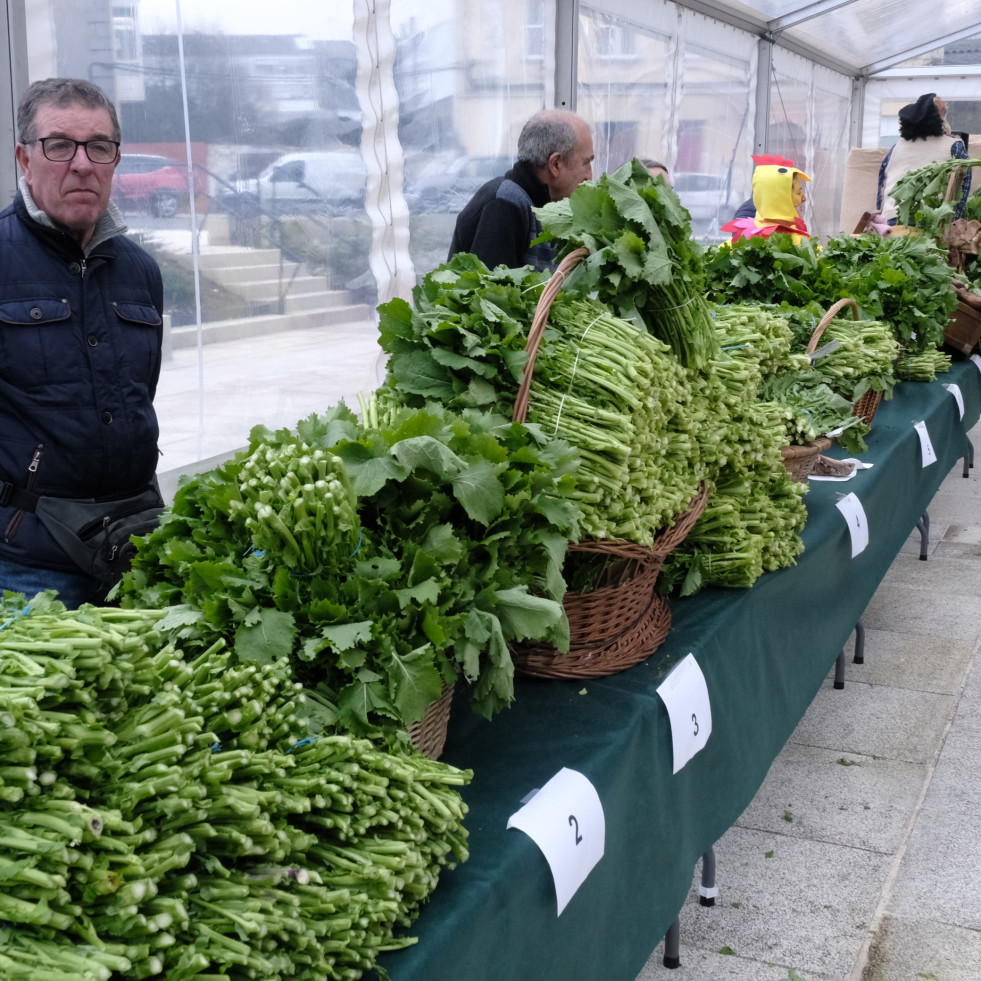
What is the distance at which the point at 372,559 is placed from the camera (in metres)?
1.32

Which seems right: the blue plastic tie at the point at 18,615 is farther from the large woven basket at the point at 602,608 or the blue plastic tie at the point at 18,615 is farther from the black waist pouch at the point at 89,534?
the black waist pouch at the point at 89,534

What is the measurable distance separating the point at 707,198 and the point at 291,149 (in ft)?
21.8

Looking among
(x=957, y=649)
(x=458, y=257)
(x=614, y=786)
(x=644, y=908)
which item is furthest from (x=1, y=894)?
(x=957, y=649)

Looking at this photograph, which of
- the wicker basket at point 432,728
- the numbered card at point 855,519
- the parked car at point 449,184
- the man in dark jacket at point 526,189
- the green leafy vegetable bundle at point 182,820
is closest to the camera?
the green leafy vegetable bundle at point 182,820

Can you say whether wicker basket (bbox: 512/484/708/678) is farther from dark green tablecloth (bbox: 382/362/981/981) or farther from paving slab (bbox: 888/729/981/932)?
paving slab (bbox: 888/729/981/932)

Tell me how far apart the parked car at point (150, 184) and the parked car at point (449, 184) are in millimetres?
1777

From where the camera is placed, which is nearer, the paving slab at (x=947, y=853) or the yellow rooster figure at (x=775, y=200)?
the paving slab at (x=947, y=853)

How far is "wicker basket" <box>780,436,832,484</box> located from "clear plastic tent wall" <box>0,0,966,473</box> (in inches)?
96.9

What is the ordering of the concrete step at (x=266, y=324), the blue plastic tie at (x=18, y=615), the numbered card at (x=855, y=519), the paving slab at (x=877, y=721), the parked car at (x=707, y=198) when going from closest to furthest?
the blue plastic tie at (x=18, y=615)
the numbered card at (x=855, y=519)
the paving slab at (x=877, y=721)
the concrete step at (x=266, y=324)
the parked car at (x=707, y=198)

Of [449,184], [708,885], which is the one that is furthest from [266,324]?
[708,885]

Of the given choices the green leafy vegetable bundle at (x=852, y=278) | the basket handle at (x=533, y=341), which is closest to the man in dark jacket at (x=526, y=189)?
the green leafy vegetable bundle at (x=852, y=278)

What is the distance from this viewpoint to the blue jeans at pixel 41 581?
2.35 m

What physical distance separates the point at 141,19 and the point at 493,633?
11.8 feet

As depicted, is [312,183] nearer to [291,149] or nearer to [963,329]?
[291,149]
